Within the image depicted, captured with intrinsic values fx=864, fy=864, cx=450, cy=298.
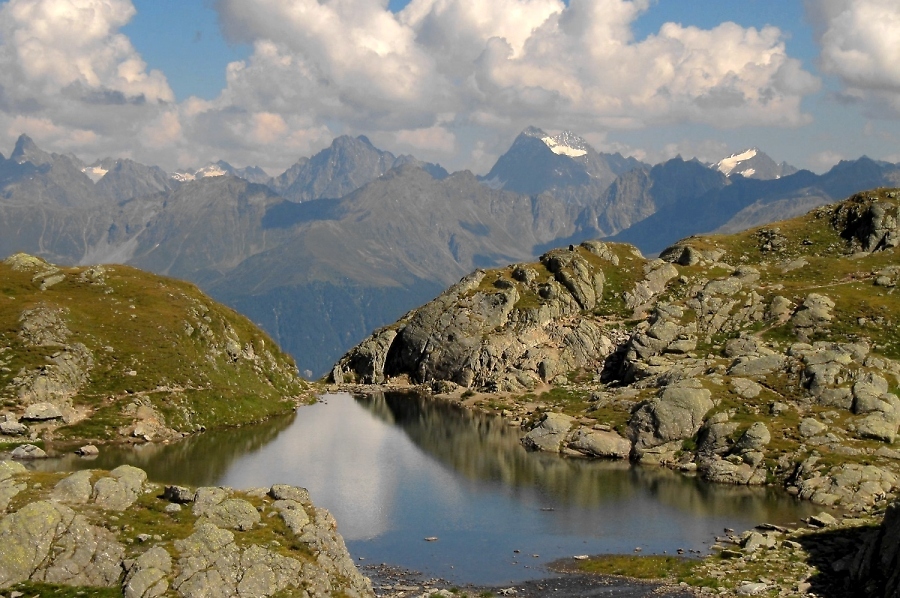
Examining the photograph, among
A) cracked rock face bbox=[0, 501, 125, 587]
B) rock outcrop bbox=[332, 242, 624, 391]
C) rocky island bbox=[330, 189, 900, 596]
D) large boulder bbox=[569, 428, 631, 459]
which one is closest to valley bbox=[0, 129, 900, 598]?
cracked rock face bbox=[0, 501, 125, 587]

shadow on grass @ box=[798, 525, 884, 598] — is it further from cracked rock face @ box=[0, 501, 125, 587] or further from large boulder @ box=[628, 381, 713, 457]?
cracked rock face @ box=[0, 501, 125, 587]

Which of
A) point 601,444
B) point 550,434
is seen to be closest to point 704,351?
point 601,444

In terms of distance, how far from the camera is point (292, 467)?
3846 inches

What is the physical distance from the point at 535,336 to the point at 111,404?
3055 inches

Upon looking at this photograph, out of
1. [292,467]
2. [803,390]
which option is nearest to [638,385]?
[803,390]

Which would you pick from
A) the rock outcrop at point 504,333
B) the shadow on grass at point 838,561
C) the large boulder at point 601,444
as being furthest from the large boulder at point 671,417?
the rock outcrop at point 504,333

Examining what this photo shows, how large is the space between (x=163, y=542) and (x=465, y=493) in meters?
46.3

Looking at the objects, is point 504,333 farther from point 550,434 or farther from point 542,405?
point 550,434

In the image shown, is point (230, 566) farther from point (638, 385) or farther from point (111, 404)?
point (638, 385)

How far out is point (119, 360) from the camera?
112312 mm

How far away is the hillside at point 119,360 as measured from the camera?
10106 centimetres

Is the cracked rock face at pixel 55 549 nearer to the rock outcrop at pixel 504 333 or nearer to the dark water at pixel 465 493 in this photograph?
the dark water at pixel 465 493

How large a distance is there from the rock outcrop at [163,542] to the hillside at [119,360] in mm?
46515

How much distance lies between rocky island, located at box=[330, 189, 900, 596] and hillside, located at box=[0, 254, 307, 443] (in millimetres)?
36343
